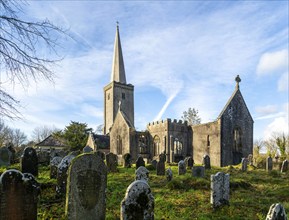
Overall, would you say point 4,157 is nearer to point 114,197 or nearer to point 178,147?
point 114,197

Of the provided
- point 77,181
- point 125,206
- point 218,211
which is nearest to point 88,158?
point 77,181

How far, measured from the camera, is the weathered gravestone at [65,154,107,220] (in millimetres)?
6078

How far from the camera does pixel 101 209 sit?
252 inches

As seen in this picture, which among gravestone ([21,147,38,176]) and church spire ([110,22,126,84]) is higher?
church spire ([110,22,126,84])

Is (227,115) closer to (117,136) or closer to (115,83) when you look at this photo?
(117,136)

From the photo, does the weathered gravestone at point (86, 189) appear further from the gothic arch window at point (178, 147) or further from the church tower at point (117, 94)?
the church tower at point (117, 94)

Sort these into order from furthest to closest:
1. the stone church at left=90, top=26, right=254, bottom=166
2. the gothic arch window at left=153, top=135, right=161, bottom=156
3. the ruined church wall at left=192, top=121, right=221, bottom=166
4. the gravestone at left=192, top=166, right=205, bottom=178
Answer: the gothic arch window at left=153, top=135, right=161, bottom=156
the stone church at left=90, top=26, right=254, bottom=166
the ruined church wall at left=192, top=121, right=221, bottom=166
the gravestone at left=192, top=166, right=205, bottom=178

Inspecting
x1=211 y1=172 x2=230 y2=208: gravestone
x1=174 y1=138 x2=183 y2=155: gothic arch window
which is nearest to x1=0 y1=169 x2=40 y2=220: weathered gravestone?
x1=211 y1=172 x2=230 y2=208: gravestone

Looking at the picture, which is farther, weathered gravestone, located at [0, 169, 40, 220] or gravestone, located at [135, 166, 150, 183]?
gravestone, located at [135, 166, 150, 183]

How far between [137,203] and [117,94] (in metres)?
46.0

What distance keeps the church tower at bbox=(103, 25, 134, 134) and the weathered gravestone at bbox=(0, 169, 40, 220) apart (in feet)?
145

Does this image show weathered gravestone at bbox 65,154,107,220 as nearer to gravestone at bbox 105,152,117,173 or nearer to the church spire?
gravestone at bbox 105,152,117,173

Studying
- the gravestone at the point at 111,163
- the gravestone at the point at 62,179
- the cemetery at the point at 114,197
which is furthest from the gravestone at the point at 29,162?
the gravestone at the point at 111,163

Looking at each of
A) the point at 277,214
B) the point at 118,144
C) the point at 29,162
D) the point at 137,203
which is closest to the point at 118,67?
the point at 118,144
